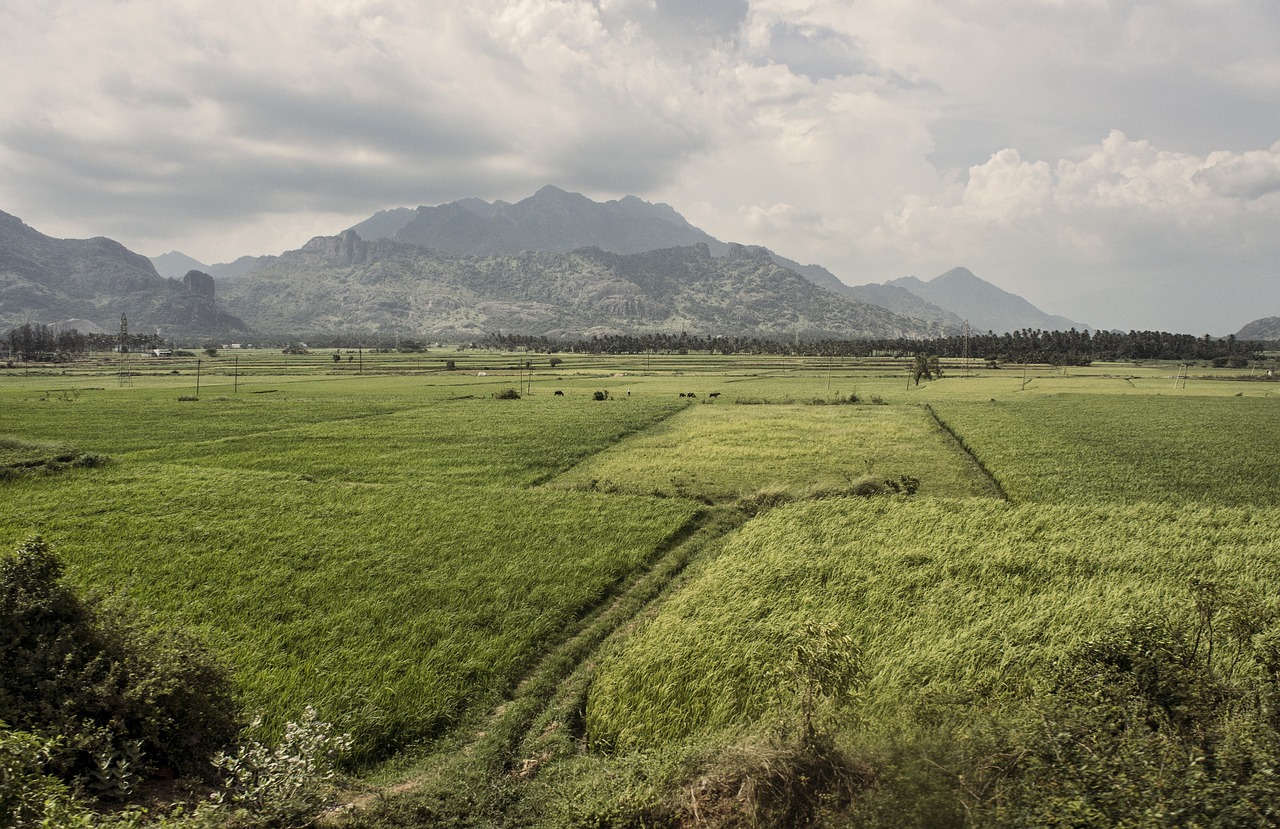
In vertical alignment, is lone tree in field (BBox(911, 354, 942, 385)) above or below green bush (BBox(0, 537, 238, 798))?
above

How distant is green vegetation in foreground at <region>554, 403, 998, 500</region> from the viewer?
2619 centimetres

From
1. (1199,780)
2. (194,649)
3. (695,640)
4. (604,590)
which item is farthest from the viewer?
(604,590)

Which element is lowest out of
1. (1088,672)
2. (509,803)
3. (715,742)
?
(509,803)

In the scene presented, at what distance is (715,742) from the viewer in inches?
345

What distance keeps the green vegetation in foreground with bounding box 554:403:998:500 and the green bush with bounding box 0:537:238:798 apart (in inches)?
690

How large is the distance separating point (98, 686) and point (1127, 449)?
134ft

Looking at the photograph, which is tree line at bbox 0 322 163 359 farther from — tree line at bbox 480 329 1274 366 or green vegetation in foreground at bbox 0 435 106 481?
tree line at bbox 480 329 1274 366

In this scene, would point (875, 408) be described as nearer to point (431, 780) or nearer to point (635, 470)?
point (635, 470)

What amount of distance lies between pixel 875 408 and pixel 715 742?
4820 centimetres

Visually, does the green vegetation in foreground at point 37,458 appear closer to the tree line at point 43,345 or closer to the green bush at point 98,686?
the green bush at point 98,686

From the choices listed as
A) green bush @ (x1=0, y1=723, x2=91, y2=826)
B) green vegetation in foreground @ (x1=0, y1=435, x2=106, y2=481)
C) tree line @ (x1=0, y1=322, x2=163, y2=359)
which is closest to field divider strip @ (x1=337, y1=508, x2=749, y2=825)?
green bush @ (x1=0, y1=723, x2=91, y2=826)

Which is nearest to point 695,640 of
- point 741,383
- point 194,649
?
point 194,649

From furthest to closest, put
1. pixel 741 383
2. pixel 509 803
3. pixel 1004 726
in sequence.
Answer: pixel 741 383
pixel 509 803
pixel 1004 726

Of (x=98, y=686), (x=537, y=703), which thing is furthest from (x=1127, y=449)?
(x=98, y=686)
